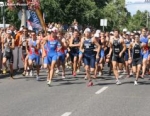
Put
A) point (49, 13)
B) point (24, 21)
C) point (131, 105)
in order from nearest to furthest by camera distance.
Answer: point (131, 105), point (24, 21), point (49, 13)

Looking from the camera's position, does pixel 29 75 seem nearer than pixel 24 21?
Yes

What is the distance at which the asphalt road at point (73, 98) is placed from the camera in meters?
10.6

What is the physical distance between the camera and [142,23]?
15288 cm

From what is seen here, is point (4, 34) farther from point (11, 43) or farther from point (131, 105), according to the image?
point (131, 105)

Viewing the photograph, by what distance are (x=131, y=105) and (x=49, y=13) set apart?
1491 inches

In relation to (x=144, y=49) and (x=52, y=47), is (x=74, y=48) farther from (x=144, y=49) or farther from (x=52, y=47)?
(x=52, y=47)

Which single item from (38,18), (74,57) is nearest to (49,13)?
(38,18)

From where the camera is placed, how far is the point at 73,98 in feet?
41.8

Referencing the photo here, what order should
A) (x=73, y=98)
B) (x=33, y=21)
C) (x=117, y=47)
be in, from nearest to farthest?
(x=73, y=98), (x=117, y=47), (x=33, y=21)

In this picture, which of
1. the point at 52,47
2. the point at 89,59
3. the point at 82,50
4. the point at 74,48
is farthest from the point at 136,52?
the point at 74,48

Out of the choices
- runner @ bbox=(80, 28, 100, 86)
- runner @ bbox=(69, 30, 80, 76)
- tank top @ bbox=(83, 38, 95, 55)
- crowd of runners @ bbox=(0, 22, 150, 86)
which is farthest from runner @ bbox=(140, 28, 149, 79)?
runner @ bbox=(69, 30, 80, 76)

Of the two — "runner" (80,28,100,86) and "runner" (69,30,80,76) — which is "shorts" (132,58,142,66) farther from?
"runner" (69,30,80,76)

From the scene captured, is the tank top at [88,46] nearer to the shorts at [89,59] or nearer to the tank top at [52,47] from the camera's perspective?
the shorts at [89,59]

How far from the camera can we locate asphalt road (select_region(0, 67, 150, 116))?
10.6m
